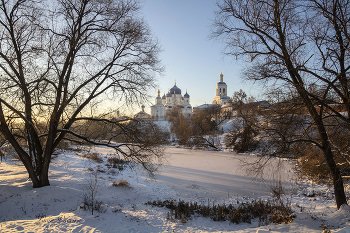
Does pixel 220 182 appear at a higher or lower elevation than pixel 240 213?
lower

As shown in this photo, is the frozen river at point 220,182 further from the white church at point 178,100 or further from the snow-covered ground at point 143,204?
the white church at point 178,100

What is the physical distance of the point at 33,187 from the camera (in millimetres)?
7590

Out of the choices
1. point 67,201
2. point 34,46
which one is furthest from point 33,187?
point 34,46

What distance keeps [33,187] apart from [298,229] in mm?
7963

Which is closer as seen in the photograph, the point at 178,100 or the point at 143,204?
the point at 143,204

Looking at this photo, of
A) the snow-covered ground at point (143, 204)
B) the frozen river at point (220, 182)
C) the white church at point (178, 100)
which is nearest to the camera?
the snow-covered ground at point (143, 204)

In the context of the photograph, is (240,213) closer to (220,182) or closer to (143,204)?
(143,204)

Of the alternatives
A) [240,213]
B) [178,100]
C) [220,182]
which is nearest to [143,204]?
[240,213]

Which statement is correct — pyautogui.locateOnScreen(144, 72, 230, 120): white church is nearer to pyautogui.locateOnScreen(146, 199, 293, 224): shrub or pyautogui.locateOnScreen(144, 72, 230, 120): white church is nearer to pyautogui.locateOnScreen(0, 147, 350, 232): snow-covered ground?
pyautogui.locateOnScreen(0, 147, 350, 232): snow-covered ground

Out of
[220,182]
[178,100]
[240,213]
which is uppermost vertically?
[178,100]

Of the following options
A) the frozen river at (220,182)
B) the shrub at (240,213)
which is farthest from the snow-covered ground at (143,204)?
the shrub at (240,213)

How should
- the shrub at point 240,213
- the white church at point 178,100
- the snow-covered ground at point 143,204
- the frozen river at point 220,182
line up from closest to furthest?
the snow-covered ground at point 143,204 → the shrub at point 240,213 → the frozen river at point 220,182 → the white church at point 178,100

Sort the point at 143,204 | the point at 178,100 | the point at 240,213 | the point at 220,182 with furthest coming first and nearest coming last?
the point at 178,100 < the point at 220,182 < the point at 143,204 < the point at 240,213

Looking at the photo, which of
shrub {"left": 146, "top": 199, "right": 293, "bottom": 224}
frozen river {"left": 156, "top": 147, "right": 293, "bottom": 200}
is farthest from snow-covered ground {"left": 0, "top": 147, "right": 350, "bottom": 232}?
shrub {"left": 146, "top": 199, "right": 293, "bottom": 224}
